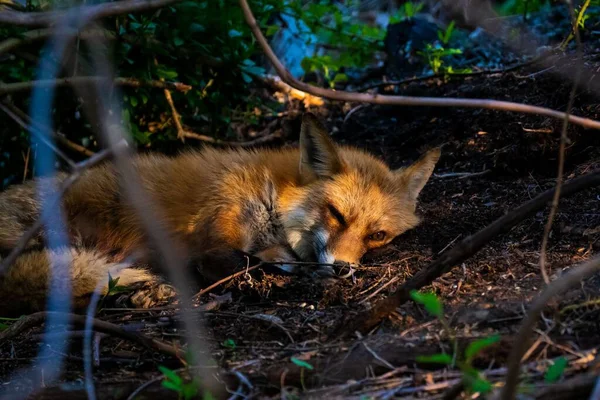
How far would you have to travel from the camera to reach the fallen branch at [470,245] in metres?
1.94

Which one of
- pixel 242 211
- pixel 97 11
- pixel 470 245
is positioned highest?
pixel 97 11

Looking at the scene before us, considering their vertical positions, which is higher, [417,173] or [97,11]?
[97,11]

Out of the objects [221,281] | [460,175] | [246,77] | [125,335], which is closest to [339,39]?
[246,77]

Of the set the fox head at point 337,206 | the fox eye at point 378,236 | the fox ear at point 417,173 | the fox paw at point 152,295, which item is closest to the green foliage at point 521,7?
the fox ear at point 417,173

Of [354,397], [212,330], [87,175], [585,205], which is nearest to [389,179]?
[585,205]

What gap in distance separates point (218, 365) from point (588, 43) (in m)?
4.09

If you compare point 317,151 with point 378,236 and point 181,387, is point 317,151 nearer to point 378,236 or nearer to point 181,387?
point 378,236

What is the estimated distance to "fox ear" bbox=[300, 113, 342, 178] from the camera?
3.56 metres

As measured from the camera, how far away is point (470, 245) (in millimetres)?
1972

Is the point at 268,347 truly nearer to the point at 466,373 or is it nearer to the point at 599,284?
the point at 466,373

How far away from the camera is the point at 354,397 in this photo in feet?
5.90

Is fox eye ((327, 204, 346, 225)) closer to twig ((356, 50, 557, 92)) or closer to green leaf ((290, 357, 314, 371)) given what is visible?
green leaf ((290, 357, 314, 371))

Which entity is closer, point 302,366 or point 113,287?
point 302,366

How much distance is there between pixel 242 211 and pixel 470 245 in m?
1.86
